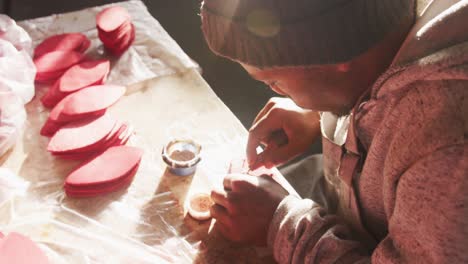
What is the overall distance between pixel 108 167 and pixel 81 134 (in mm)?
143

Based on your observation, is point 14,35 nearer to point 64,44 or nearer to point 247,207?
point 64,44

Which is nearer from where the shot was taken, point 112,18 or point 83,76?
point 83,76

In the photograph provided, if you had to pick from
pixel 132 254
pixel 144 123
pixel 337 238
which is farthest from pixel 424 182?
pixel 144 123

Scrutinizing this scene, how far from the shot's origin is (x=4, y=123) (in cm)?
118

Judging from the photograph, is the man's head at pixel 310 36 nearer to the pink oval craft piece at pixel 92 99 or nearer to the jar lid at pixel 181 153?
the jar lid at pixel 181 153

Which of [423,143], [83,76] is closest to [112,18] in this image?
[83,76]

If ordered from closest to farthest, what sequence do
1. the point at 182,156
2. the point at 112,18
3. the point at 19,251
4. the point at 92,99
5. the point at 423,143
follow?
the point at 423,143 < the point at 19,251 < the point at 182,156 < the point at 92,99 < the point at 112,18

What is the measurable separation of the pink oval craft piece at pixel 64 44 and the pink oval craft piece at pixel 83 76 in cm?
9

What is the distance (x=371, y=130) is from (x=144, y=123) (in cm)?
69

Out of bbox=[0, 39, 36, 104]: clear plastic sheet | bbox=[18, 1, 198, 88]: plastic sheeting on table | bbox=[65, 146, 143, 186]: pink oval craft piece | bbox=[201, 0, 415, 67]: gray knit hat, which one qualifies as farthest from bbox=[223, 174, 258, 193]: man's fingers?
bbox=[0, 39, 36, 104]: clear plastic sheet

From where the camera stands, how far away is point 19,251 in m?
0.94

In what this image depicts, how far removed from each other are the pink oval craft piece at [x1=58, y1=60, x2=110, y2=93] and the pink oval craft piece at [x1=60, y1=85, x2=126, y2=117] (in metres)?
0.03

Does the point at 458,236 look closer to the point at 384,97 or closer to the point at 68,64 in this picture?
the point at 384,97

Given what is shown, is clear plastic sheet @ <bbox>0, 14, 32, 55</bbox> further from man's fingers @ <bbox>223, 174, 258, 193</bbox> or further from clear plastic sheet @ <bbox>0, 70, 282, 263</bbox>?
man's fingers @ <bbox>223, 174, 258, 193</bbox>
